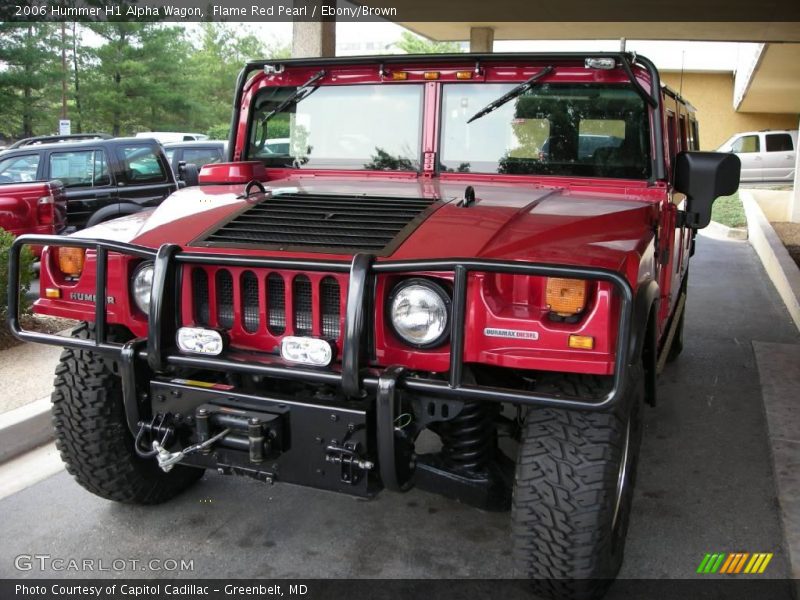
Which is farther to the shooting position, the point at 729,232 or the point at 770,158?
the point at 770,158

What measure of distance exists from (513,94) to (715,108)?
106ft

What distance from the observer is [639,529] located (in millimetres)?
3545

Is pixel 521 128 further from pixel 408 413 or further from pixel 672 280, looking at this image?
pixel 408 413

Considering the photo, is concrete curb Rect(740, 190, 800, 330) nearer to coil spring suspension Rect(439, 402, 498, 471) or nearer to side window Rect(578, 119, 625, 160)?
side window Rect(578, 119, 625, 160)

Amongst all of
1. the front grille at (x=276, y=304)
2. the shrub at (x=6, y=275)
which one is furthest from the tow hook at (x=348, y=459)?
the shrub at (x=6, y=275)

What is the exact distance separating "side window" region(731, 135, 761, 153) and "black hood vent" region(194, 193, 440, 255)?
75.4 ft

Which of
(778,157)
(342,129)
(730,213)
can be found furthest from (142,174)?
(778,157)

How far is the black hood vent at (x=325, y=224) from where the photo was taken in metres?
2.85

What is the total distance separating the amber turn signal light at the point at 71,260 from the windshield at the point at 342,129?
4.64 ft

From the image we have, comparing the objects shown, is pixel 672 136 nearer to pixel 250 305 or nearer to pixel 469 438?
pixel 469 438

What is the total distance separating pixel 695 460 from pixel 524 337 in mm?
2373

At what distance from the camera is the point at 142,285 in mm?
3016

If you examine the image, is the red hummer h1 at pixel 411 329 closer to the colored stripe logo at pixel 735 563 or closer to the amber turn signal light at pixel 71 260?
the amber turn signal light at pixel 71 260

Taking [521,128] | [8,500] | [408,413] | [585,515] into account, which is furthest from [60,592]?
[521,128]
